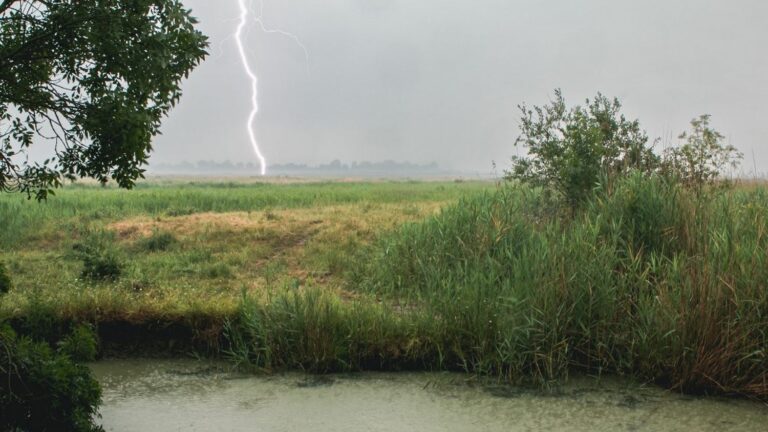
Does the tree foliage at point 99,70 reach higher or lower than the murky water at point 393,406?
higher

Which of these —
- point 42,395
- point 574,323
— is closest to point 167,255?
point 42,395

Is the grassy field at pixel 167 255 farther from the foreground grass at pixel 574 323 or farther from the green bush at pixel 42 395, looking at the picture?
the green bush at pixel 42 395

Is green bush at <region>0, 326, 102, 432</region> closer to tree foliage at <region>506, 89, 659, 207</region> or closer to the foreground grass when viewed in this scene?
the foreground grass

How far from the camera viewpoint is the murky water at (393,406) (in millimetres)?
4461

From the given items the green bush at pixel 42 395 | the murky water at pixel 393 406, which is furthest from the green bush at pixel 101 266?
the green bush at pixel 42 395

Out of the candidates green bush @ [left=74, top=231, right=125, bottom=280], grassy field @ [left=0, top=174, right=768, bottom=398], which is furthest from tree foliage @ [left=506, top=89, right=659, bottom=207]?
green bush @ [left=74, top=231, right=125, bottom=280]

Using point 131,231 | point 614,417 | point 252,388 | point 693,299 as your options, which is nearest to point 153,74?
point 252,388

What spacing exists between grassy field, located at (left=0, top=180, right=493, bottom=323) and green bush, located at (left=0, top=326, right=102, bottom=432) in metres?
2.05

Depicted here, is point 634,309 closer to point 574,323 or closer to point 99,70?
point 574,323

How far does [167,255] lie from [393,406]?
692cm

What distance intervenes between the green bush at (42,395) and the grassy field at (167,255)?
6.72 ft

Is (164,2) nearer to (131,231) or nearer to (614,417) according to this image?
(614,417)

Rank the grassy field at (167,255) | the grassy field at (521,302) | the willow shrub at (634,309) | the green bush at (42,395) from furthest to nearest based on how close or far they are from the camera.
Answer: the grassy field at (167,255) < the grassy field at (521,302) < the willow shrub at (634,309) < the green bush at (42,395)

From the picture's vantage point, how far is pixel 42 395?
400cm
